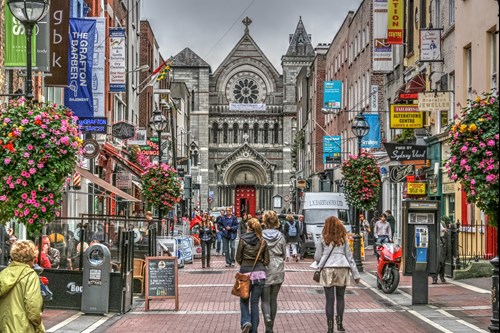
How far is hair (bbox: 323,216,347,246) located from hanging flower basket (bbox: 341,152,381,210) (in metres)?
15.7

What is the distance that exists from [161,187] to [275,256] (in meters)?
20.8

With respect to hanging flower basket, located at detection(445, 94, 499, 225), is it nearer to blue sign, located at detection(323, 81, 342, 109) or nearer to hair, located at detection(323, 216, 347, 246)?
hair, located at detection(323, 216, 347, 246)

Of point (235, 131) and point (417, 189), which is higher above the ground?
point (235, 131)

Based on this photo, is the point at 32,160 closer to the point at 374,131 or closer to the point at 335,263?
the point at 335,263

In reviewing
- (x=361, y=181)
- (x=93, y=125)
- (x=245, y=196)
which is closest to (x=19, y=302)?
(x=93, y=125)

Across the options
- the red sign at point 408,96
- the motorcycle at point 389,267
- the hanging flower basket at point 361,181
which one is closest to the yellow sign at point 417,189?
the hanging flower basket at point 361,181

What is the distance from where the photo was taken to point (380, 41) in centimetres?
3834

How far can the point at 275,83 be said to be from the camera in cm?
9950

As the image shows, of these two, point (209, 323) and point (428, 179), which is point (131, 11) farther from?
point (209, 323)

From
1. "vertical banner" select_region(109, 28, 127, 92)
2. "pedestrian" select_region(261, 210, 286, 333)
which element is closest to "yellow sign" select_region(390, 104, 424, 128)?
"vertical banner" select_region(109, 28, 127, 92)

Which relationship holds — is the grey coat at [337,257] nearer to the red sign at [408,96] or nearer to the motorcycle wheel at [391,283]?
the motorcycle wheel at [391,283]

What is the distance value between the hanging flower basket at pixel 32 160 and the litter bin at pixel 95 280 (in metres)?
1.75

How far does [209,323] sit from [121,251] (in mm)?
2513

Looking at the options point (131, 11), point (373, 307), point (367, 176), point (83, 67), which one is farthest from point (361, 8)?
point (373, 307)
